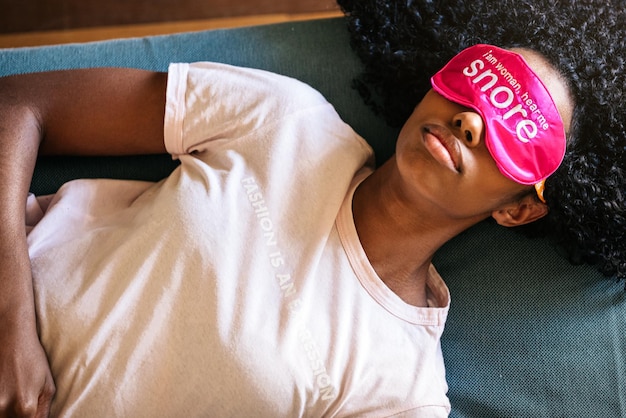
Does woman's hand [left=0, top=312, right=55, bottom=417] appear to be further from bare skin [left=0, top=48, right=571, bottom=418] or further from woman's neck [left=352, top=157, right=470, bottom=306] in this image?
woman's neck [left=352, top=157, right=470, bottom=306]

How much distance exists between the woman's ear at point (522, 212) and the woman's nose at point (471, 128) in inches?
6.0

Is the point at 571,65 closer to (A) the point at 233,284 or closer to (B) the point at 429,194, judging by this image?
(B) the point at 429,194

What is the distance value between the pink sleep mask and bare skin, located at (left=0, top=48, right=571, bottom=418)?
0.08 ft

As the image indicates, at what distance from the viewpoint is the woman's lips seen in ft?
3.17

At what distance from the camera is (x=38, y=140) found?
107 cm

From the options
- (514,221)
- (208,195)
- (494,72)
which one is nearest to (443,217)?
(514,221)

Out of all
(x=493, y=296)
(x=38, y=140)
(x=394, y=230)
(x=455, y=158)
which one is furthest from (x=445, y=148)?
(x=38, y=140)

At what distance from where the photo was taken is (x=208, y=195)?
3.47 ft

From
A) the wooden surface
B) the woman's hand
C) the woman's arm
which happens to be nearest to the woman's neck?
the woman's arm

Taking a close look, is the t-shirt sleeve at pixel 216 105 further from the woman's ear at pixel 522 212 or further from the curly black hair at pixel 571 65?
the woman's ear at pixel 522 212

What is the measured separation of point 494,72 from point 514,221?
0.26 meters

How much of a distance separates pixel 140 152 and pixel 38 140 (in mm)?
168

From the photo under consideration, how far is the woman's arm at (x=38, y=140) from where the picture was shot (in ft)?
3.09

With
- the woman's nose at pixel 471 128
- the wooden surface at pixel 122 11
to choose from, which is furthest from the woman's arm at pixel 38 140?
the wooden surface at pixel 122 11
